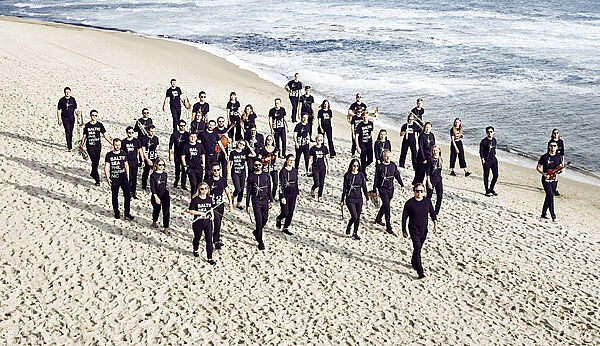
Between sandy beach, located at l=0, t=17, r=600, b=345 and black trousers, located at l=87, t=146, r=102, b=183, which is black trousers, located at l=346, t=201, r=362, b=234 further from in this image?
black trousers, located at l=87, t=146, r=102, b=183

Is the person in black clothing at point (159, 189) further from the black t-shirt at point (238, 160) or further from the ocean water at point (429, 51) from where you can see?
the ocean water at point (429, 51)

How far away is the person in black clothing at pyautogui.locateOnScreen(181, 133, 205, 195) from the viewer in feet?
43.5

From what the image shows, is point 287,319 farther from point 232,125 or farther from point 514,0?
point 514,0

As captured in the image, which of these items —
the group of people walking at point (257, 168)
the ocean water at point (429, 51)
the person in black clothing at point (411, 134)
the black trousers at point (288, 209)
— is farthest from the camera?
the ocean water at point (429, 51)

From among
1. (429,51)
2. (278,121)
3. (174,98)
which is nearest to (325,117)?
(278,121)

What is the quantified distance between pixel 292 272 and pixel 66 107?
28.9ft

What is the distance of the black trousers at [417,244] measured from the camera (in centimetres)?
1100

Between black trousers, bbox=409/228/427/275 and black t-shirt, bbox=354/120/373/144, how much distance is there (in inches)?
212

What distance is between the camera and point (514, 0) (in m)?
80.9

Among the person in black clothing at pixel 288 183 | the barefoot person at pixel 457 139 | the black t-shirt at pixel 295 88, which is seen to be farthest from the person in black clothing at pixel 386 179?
the black t-shirt at pixel 295 88

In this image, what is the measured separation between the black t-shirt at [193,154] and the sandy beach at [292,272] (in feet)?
3.70

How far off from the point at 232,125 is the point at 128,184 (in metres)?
5.08

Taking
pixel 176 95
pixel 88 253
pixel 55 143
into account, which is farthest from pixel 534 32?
pixel 88 253

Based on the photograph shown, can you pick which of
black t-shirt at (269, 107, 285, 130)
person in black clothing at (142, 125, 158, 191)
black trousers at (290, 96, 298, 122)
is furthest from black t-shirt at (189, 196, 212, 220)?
black trousers at (290, 96, 298, 122)
